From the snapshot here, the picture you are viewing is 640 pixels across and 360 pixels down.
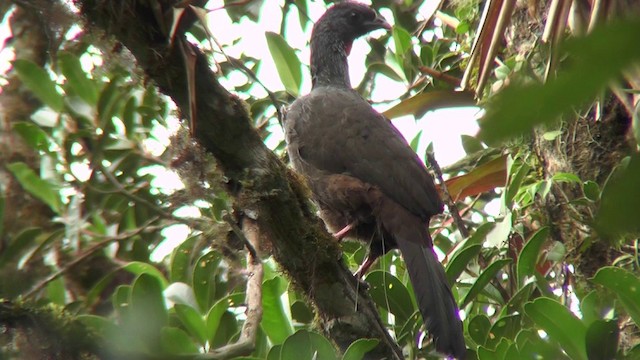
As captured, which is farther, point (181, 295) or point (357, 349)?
point (181, 295)

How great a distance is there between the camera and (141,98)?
4.32 meters

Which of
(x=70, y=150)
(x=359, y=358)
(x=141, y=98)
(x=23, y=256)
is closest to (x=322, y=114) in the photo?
(x=141, y=98)

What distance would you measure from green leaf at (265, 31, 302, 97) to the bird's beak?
1.36 meters

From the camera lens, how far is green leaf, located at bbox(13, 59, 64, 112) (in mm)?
3811

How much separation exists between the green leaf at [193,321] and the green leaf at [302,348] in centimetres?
48

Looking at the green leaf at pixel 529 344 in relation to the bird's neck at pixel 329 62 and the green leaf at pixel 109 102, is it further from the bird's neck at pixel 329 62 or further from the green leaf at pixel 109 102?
the bird's neck at pixel 329 62

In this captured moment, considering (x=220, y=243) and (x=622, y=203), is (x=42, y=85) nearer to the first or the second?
(x=220, y=243)

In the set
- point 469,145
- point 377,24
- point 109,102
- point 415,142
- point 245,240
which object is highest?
point 377,24

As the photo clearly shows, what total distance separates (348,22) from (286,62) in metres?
1.38

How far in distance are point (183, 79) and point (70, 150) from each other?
1391 mm

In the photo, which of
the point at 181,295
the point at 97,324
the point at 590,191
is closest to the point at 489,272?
the point at 590,191

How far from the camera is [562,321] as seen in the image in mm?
2641

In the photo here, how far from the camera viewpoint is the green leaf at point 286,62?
4551 millimetres

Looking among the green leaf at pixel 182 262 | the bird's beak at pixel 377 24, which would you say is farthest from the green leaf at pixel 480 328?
the bird's beak at pixel 377 24
